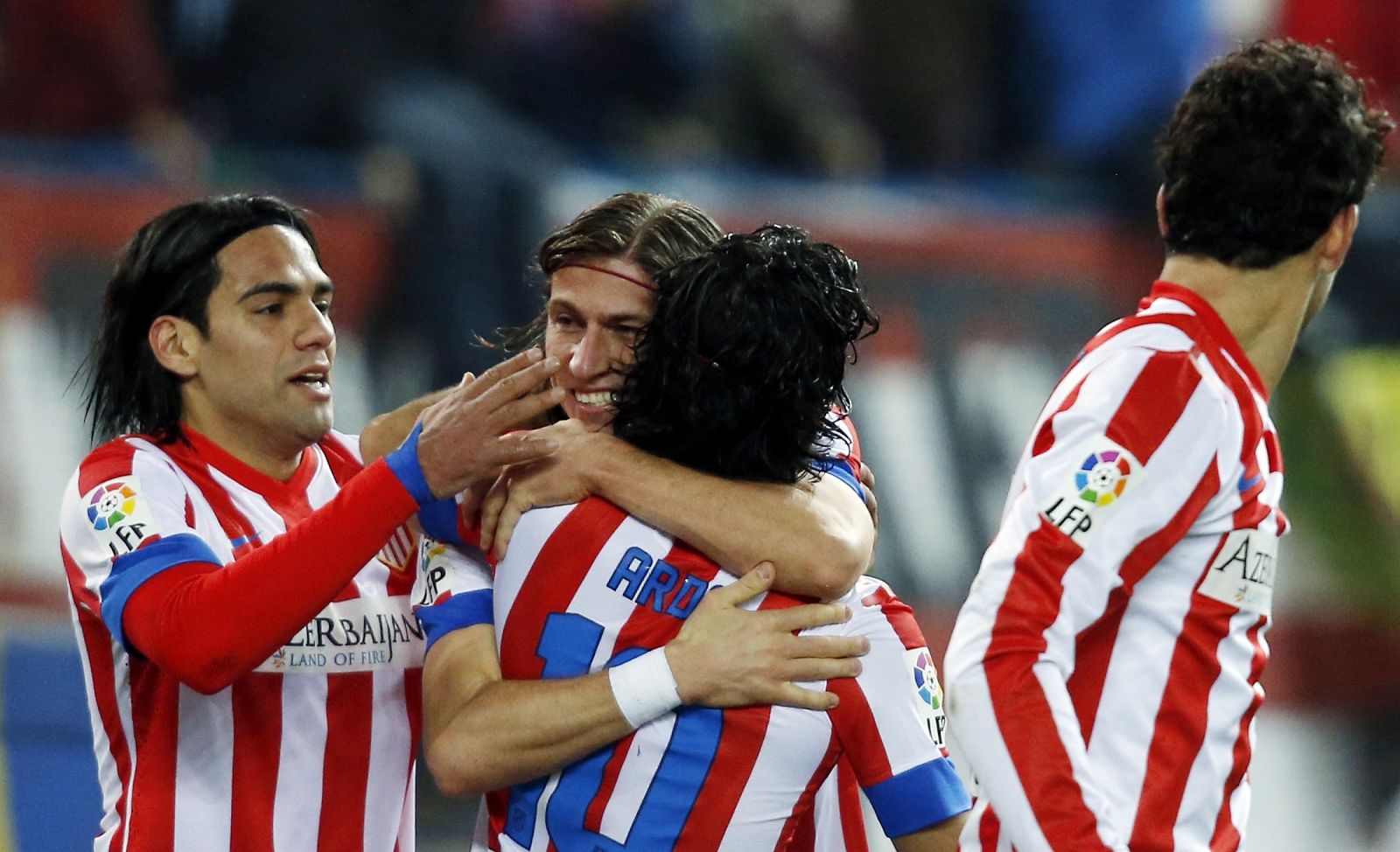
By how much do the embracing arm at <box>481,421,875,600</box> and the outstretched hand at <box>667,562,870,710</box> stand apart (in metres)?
0.04

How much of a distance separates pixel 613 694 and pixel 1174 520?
743 millimetres

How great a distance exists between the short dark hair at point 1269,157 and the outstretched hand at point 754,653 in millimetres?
712

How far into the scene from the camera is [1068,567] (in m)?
1.97

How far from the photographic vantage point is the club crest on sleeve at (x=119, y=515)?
244cm

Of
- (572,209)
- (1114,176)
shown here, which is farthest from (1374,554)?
(572,209)

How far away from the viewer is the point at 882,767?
2.26 metres

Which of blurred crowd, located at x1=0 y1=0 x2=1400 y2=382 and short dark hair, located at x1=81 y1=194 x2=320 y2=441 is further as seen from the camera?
blurred crowd, located at x1=0 y1=0 x2=1400 y2=382

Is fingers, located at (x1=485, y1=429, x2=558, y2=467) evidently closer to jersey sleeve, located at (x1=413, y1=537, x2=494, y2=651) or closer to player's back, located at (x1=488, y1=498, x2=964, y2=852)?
player's back, located at (x1=488, y1=498, x2=964, y2=852)

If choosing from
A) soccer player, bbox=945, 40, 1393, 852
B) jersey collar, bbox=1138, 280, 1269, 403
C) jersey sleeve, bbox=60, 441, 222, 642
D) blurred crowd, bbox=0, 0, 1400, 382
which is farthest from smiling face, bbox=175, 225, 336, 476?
blurred crowd, bbox=0, 0, 1400, 382

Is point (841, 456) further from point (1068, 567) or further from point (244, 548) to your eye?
point (244, 548)

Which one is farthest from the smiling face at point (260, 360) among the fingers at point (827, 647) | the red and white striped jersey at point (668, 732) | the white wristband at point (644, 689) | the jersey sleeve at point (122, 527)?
the fingers at point (827, 647)

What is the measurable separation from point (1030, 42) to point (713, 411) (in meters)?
6.86

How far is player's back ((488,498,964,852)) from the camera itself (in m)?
2.19

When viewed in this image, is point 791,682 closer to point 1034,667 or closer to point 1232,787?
point 1034,667
